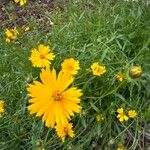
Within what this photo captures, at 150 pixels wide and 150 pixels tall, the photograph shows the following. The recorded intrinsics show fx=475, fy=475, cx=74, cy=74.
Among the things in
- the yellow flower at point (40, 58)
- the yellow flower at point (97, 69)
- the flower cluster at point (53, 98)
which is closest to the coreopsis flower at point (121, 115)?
the yellow flower at point (97, 69)

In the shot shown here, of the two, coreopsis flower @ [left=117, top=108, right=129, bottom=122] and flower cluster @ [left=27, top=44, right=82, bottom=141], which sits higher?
coreopsis flower @ [left=117, top=108, right=129, bottom=122]

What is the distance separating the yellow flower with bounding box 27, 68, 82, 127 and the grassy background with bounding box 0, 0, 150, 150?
404 millimetres

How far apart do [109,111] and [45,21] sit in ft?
4.39

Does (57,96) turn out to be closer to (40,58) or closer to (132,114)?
(40,58)

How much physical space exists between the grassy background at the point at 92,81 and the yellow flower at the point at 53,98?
0.40m

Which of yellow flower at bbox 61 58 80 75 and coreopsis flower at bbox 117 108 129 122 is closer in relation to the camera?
yellow flower at bbox 61 58 80 75

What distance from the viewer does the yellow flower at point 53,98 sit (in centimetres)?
191

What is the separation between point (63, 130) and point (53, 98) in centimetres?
44

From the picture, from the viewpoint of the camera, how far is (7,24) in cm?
374

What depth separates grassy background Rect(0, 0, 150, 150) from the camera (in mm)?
2531

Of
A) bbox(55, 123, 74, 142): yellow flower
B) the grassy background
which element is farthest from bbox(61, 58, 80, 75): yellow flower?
bbox(55, 123, 74, 142): yellow flower

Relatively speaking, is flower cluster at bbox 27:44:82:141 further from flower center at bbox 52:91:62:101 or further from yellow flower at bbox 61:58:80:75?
yellow flower at bbox 61:58:80:75

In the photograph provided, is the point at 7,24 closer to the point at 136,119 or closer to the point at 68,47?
the point at 68,47

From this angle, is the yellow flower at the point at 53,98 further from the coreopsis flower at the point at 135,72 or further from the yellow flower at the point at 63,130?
the yellow flower at the point at 63,130
